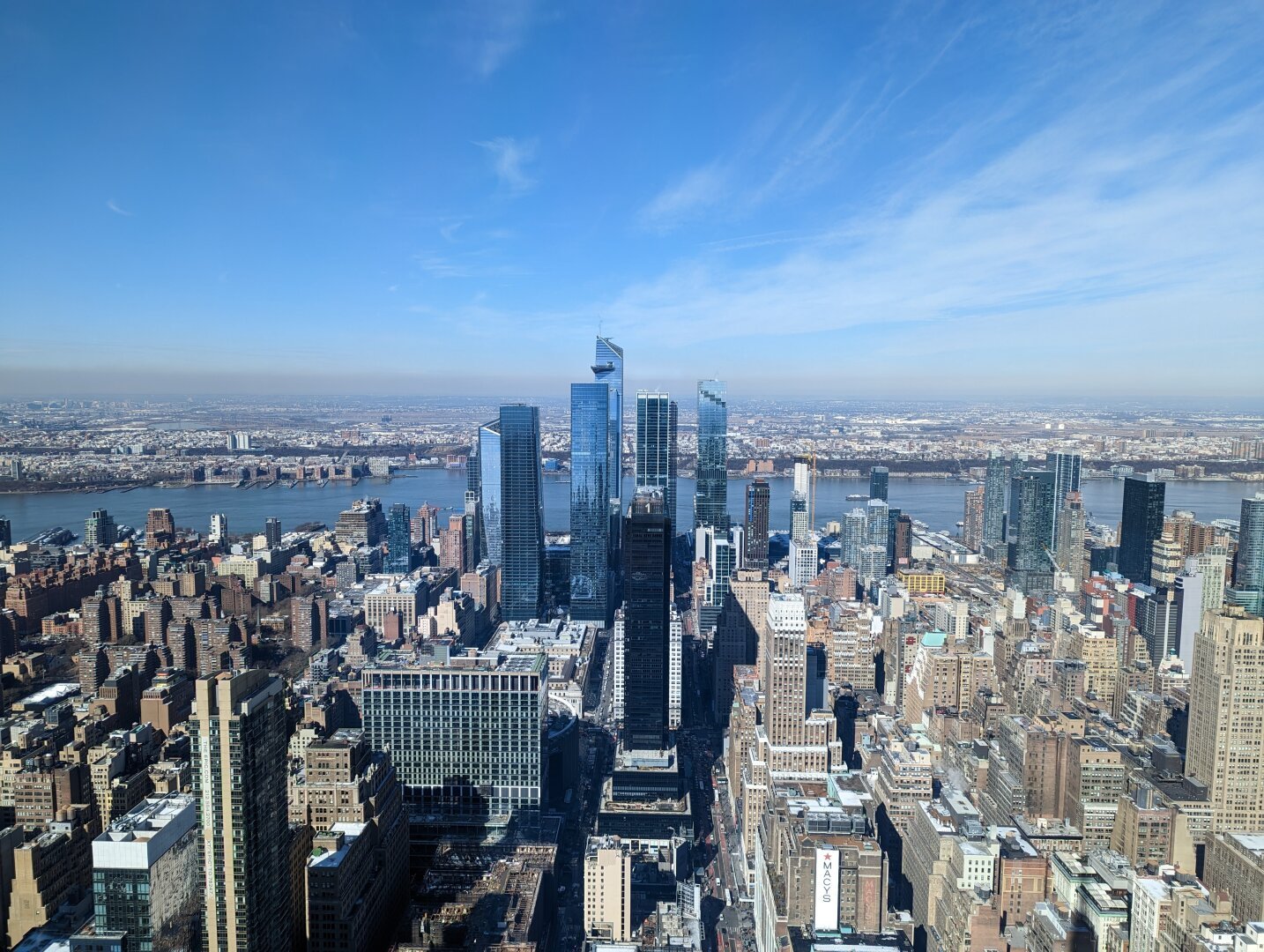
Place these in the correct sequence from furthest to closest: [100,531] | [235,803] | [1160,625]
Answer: [100,531] < [1160,625] < [235,803]

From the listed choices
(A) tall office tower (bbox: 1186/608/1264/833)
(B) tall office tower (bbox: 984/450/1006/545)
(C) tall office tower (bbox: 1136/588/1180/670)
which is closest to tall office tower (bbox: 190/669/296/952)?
(A) tall office tower (bbox: 1186/608/1264/833)

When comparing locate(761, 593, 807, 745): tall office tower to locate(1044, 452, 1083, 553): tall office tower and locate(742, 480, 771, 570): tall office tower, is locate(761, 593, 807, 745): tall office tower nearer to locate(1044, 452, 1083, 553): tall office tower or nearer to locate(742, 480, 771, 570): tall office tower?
locate(1044, 452, 1083, 553): tall office tower

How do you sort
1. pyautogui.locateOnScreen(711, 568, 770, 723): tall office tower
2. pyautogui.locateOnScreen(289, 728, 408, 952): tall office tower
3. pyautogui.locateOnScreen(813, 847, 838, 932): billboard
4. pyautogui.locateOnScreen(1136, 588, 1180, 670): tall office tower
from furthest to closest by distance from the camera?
pyautogui.locateOnScreen(711, 568, 770, 723): tall office tower
pyautogui.locateOnScreen(1136, 588, 1180, 670): tall office tower
pyautogui.locateOnScreen(813, 847, 838, 932): billboard
pyautogui.locateOnScreen(289, 728, 408, 952): tall office tower

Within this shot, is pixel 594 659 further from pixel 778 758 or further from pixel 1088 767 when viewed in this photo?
pixel 1088 767

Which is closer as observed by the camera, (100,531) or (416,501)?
(100,531)

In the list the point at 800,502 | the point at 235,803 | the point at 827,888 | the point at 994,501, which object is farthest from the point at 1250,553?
the point at 235,803

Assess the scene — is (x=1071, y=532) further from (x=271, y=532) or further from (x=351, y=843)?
(x=271, y=532)

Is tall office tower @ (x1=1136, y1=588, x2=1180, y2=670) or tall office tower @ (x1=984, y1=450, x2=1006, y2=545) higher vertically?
tall office tower @ (x1=984, y1=450, x2=1006, y2=545)
